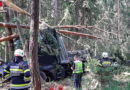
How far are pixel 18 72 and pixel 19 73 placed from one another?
47 mm

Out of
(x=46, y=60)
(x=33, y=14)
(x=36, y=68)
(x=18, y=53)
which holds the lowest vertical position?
(x=46, y=60)

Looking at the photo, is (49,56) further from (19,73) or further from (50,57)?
(19,73)

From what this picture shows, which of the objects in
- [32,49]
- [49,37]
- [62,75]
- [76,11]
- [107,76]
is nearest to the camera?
[32,49]

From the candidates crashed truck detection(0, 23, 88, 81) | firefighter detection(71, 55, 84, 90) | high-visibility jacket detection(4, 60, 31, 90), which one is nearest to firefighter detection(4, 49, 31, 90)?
high-visibility jacket detection(4, 60, 31, 90)

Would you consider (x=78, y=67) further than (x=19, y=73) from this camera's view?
Yes

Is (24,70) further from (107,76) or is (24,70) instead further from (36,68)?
(107,76)

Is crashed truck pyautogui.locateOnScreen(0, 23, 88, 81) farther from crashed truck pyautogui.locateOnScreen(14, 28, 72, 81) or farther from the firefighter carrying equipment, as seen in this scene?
the firefighter carrying equipment

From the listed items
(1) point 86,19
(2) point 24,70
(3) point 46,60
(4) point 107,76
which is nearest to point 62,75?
(3) point 46,60

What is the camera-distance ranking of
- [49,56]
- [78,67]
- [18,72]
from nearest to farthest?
[18,72]
[78,67]
[49,56]

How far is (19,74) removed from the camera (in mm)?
4281

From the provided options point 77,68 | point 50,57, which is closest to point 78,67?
point 77,68

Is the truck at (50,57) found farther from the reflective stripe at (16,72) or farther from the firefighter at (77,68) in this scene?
the reflective stripe at (16,72)

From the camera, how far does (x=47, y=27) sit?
22.7 ft

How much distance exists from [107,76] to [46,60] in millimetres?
2929
